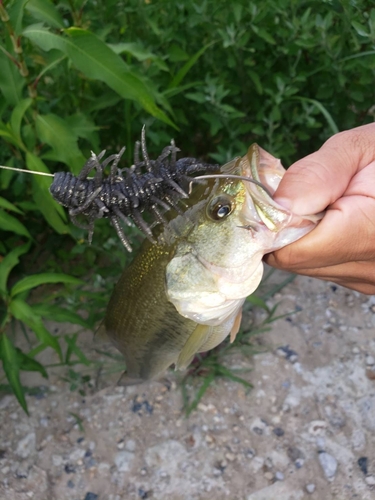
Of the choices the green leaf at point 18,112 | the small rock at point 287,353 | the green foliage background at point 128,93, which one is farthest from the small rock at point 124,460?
the green leaf at point 18,112

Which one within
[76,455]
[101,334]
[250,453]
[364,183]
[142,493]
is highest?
[364,183]

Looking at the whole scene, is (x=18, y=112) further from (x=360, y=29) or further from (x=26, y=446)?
(x=26, y=446)

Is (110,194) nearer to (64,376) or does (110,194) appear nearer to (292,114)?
(64,376)

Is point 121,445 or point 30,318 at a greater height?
point 30,318

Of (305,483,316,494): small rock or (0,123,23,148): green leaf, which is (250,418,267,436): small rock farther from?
(0,123,23,148): green leaf

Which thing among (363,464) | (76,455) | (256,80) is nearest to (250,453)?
(363,464)

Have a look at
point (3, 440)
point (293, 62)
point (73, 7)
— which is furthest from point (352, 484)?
point (73, 7)
